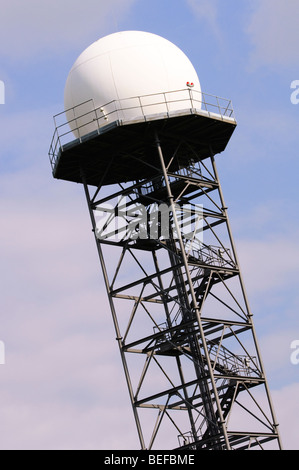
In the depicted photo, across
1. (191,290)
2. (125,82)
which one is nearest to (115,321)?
(191,290)

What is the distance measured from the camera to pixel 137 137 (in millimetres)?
57781

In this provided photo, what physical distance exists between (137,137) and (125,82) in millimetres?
2688

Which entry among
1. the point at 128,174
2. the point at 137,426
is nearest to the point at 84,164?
the point at 128,174

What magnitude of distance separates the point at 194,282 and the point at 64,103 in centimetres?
1104

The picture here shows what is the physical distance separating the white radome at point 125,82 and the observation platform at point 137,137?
2.3 inches

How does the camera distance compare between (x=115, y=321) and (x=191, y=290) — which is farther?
(x=115, y=321)

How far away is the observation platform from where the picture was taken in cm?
5712

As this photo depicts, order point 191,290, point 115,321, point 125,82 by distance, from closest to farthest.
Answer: point 191,290
point 125,82
point 115,321

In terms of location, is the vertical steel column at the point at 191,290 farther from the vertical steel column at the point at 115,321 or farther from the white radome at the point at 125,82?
the vertical steel column at the point at 115,321

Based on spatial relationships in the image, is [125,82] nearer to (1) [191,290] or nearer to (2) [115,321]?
(1) [191,290]

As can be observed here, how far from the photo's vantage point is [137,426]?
56.5 meters

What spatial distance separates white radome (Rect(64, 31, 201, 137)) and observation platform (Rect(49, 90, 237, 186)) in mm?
59

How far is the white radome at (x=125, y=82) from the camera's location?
5781 centimetres

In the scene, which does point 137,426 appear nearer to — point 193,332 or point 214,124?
point 193,332
